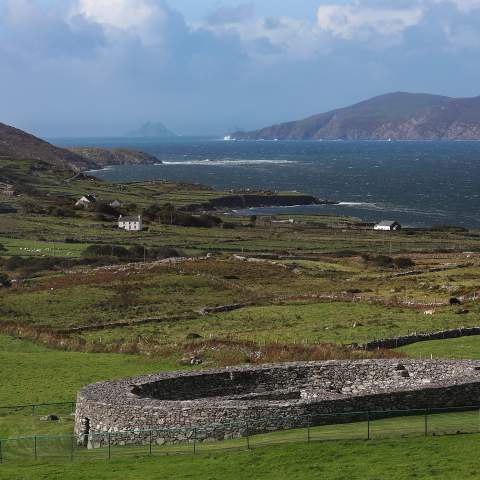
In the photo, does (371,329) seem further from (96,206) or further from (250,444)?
(96,206)

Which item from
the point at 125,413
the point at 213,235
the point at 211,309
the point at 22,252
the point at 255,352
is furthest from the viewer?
the point at 213,235

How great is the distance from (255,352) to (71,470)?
63.5ft

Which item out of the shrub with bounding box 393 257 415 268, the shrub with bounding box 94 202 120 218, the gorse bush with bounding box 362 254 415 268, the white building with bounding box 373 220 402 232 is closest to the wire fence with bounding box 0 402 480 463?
the shrub with bounding box 393 257 415 268

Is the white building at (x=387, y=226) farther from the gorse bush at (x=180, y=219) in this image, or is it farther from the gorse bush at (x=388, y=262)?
the gorse bush at (x=388, y=262)

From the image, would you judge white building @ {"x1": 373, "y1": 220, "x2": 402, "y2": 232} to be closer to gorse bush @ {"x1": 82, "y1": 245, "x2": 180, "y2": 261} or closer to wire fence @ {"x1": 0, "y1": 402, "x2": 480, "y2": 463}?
gorse bush @ {"x1": 82, "y1": 245, "x2": 180, "y2": 261}

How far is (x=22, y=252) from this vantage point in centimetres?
10394

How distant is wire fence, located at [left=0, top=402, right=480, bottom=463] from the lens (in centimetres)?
2730

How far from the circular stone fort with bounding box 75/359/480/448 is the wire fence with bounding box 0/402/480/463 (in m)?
0.04

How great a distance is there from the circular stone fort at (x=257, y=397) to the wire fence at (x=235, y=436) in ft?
0.14

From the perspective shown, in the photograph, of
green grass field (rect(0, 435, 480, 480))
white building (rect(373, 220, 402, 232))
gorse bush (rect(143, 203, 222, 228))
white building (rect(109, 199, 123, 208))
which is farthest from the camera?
white building (rect(109, 199, 123, 208))

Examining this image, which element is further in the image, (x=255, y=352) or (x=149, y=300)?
(x=149, y=300)

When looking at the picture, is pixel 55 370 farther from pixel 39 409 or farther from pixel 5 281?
pixel 5 281

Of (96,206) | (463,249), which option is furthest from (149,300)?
(96,206)

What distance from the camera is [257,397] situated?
31938 millimetres
